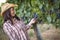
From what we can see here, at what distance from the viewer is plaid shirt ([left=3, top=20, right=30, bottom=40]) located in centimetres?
385

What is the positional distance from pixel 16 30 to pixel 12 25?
0.31ft

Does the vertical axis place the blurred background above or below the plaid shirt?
above

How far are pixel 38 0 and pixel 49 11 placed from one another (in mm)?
284

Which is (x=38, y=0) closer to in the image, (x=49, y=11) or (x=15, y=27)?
(x=49, y=11)

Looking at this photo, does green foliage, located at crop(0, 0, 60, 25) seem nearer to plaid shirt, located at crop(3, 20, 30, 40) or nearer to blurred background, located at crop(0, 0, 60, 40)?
blurred background, located at crop(0, 0, 60, 40)

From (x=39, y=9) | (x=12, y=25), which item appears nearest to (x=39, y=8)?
(x=39, y=9)

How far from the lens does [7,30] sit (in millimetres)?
3832

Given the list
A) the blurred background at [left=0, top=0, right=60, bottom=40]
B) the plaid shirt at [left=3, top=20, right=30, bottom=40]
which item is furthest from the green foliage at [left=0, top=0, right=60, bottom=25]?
the plaid shirt at [left=3, top=20, right=30, bottom=40]

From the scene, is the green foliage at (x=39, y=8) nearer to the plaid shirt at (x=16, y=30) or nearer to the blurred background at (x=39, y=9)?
the blurred background at (x=39, y=9)

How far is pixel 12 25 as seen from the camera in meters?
3.92

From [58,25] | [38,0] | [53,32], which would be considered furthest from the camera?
[53,32]

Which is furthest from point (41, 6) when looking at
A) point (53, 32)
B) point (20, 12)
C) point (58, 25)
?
point (53, 32)

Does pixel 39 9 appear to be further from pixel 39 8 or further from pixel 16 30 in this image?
pixel 16 30

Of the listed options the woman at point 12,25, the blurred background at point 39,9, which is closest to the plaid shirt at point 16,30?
the woman at point 12,25
